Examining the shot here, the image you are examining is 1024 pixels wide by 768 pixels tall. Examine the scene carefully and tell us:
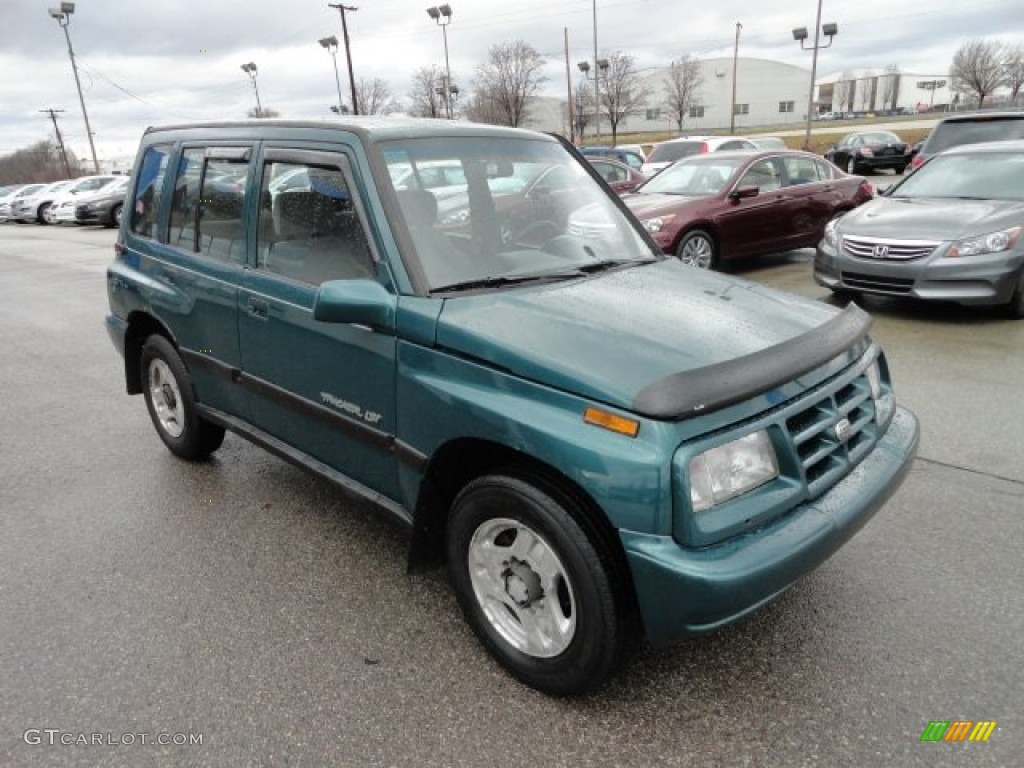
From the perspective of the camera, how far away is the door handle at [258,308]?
321cm

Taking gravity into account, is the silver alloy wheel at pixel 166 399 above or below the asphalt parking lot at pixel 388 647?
above

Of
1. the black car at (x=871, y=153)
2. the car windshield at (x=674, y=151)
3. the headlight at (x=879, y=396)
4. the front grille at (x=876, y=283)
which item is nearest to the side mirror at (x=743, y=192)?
the front grille at (x=876, y=283)

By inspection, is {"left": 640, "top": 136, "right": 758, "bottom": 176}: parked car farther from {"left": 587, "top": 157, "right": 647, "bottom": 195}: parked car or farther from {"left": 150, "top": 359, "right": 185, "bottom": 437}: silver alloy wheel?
{"left": 150, "top": 359, "right": 185, "bottom": 437}: silver alloy wheel

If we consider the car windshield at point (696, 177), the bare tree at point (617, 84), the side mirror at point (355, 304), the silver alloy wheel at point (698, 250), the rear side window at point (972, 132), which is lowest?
→ the silver alloy wheel at point (698, 250)

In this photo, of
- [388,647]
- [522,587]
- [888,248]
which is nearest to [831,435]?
[522,587]

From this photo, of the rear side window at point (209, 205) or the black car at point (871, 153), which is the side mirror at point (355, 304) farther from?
the black car at point (871, 153)

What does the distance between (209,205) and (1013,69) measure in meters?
78.7

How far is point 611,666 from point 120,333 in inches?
143

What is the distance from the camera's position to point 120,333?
176 inches

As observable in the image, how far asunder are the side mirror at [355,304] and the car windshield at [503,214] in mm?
186

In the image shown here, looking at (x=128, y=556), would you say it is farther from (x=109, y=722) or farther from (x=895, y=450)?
(x=895, y=450)

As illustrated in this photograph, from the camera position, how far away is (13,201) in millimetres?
30719

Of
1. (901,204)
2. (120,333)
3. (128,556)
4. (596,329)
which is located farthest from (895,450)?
(901,204)

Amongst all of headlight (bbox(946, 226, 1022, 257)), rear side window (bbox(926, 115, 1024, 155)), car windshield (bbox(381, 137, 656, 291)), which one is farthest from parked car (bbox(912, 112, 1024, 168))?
car windshield (bbox(381, 137, 656, 291))
